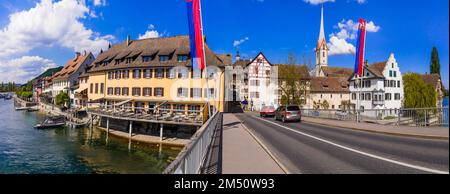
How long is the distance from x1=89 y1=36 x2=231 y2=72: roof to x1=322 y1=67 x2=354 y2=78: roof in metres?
43.8

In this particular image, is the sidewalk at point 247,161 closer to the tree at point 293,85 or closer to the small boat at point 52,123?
the tree at point 293,85

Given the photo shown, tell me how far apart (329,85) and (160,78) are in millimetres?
44683

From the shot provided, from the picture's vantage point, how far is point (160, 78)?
1567 inches

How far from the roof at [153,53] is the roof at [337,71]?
43815 mm

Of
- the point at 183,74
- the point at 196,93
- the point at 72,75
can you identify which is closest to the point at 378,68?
the point at 196,93

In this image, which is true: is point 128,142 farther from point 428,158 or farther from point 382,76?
point 382,76

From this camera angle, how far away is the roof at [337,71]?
80625mm

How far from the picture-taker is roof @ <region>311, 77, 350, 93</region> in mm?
62562

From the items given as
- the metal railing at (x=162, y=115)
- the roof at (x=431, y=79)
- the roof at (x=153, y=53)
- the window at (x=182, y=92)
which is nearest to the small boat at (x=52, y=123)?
the metal railing at (x=162, y=115)
